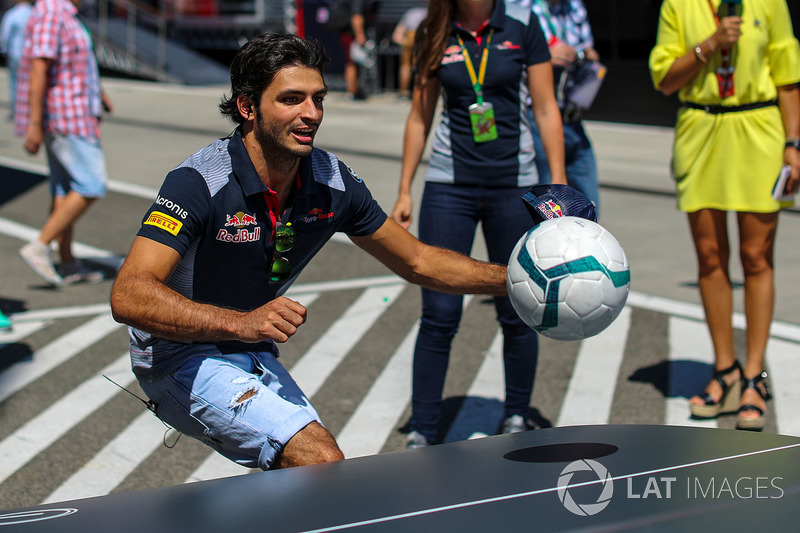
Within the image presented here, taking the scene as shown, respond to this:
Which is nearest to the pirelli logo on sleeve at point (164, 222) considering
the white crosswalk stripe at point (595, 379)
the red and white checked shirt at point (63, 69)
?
the white crosswalk stripe at point (595, 379)

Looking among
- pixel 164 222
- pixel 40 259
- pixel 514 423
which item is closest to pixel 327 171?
pixel 164 222

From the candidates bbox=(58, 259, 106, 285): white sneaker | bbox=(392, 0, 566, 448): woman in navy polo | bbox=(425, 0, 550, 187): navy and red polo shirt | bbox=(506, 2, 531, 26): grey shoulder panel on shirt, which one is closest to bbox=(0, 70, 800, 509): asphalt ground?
bbox=(58, 259, 106, 285): white sneaker

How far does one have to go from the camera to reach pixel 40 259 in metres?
6.97

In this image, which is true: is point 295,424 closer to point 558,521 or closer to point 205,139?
point 558,521

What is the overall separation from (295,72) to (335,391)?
8.39ft

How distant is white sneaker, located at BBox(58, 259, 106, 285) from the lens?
7223mm

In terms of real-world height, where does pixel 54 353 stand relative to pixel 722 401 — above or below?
below

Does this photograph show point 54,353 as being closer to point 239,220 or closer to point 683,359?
point 239,220

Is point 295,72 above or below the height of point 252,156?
above

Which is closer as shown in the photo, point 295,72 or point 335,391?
point 295,72

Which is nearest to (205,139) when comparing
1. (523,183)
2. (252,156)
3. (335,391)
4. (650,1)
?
(650,1)

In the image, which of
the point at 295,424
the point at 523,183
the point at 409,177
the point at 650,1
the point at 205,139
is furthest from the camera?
the point at 650,1

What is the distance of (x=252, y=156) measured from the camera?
3.05 m

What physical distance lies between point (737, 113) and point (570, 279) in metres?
2.16
